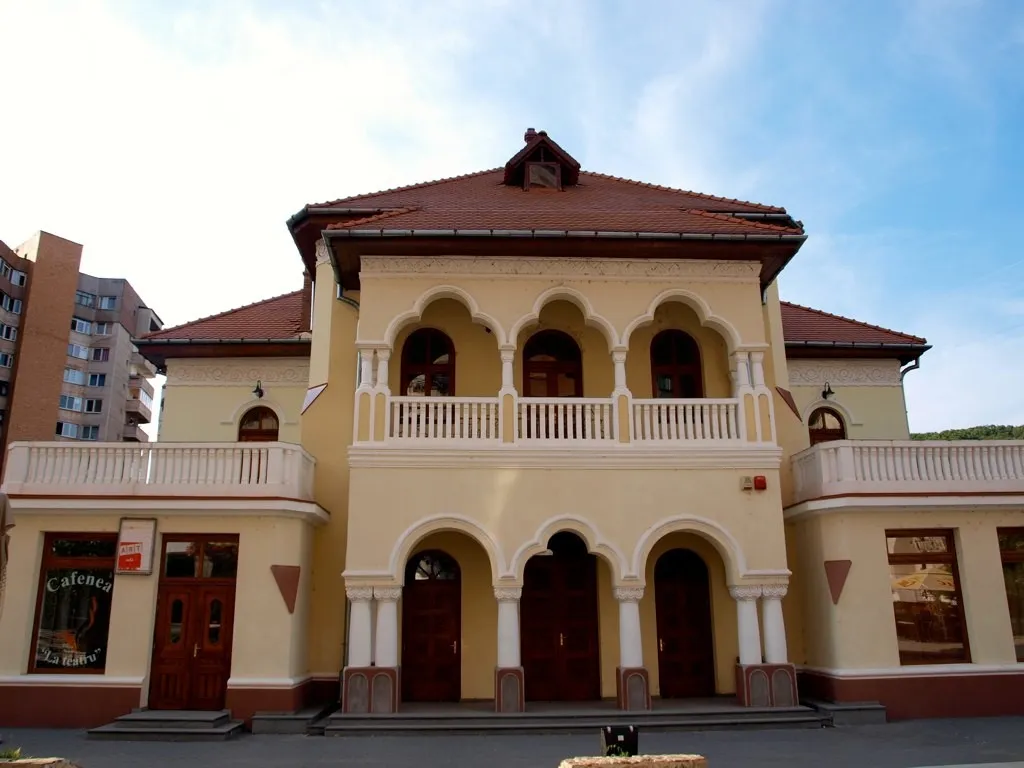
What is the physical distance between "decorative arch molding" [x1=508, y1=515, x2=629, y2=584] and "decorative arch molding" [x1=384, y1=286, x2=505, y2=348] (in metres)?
3.05

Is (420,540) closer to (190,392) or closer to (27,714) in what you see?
(27,714)

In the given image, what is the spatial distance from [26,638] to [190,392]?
6.81 metres

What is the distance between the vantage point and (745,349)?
12.8m

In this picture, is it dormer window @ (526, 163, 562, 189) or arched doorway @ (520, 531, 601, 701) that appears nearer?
arched doorway @ (520, 531, 601, 701)

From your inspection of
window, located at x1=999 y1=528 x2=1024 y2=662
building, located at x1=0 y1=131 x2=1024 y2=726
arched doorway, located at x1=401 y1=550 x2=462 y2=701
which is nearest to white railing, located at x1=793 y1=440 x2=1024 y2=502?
building, located at x1=0 y1=131 x2=1024 y2=726

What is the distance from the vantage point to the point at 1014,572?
1214 centimetres

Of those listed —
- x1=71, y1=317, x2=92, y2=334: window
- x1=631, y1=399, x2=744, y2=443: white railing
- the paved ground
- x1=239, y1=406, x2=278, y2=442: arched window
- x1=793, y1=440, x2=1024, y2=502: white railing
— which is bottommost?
the paved ground

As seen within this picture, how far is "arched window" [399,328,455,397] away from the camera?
13.7m

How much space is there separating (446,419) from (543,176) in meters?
6.17

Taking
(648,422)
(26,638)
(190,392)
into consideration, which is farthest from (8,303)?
(648,422)

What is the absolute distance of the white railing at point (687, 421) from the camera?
40.5 feet

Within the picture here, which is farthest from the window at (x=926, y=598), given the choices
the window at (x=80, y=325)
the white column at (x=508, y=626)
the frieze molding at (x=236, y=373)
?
the window at (x=80, y=325)

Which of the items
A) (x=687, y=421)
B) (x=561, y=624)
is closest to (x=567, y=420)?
(x=687, y=421)

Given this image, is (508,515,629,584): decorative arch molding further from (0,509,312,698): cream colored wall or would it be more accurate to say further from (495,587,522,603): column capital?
(0,509,312,698): cream colored wall
